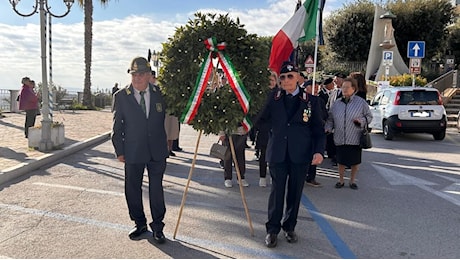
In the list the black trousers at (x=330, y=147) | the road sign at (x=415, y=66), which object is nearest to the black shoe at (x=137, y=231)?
the black trousers at (x=330, y=147)

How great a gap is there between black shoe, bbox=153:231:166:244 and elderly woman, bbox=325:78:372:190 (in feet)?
12.0

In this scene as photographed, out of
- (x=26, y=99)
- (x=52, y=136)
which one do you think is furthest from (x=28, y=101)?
(x=52, y=136)

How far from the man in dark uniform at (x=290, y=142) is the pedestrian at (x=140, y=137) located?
121 cm

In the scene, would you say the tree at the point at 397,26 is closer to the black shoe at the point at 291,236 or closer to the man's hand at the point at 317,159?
the man's hand at the point at 317,159

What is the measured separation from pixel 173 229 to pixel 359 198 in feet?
10.1

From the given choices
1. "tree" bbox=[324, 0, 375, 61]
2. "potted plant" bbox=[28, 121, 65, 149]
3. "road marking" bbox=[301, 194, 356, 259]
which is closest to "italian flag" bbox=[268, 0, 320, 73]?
"road marking" bbox=[301, 194, 356, 259]

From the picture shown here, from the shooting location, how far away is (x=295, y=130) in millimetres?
4332

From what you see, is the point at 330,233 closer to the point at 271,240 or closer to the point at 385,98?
the point at 271,240

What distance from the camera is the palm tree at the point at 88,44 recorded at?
2545cm

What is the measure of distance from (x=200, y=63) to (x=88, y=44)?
23.5 meters

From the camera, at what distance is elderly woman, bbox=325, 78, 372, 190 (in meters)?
6.64

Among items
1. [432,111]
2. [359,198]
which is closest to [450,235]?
[359,198]

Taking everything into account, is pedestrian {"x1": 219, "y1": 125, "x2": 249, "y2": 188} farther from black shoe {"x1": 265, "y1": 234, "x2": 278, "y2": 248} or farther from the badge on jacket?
black shoe {"x1": 265, "y1": 234, "x2": 278, "y2": 248}

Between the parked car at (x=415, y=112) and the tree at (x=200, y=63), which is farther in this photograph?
the parked car at (x=415, y=112)
